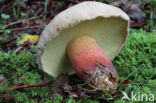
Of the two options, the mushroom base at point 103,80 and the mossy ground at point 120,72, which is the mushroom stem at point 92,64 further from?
the mossy ground at point 120,72

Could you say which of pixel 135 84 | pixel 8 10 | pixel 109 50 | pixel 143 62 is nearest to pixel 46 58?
pixel 109 50

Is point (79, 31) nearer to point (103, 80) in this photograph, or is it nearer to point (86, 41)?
point (86, 41)

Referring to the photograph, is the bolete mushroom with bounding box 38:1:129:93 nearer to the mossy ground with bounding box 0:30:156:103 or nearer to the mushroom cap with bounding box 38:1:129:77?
the mushroom cap with bounding box 38:1:129:77

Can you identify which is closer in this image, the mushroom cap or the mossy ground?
the mushroom cap

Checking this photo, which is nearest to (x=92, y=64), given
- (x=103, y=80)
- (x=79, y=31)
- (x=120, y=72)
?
(x=103, y=80)

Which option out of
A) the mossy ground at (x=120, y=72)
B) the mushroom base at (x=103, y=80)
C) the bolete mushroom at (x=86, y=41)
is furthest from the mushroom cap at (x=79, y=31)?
the mushroom base at (x=103, y=80)

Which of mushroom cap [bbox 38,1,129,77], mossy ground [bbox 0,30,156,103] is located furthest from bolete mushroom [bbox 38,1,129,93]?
mossy ground [bbox 0,30,156,103]

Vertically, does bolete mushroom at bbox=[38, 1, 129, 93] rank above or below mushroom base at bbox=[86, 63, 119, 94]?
above
